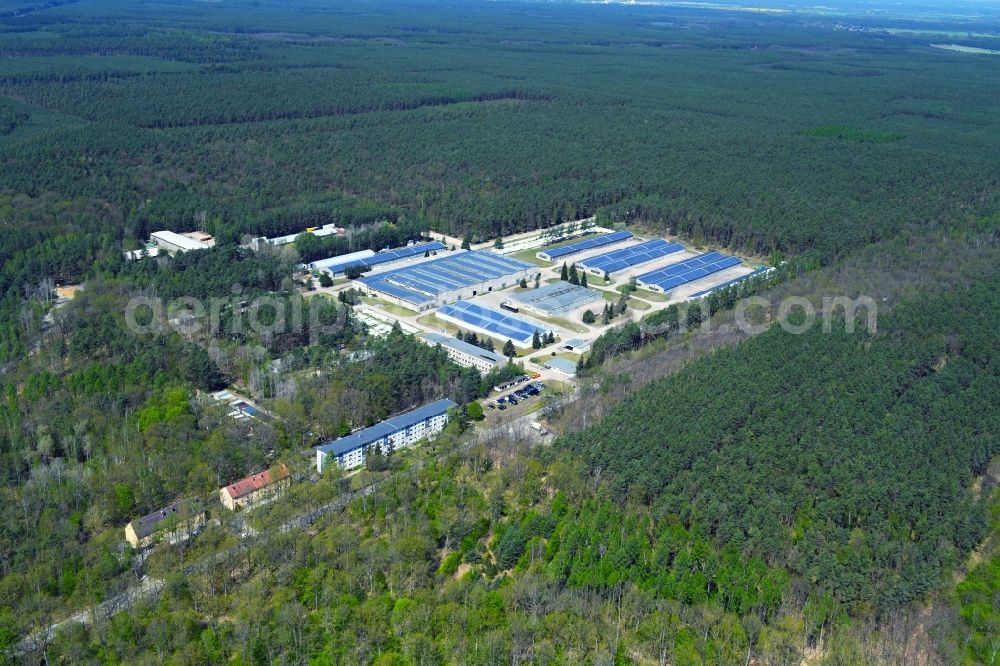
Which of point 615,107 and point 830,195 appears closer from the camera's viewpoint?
point 830,195

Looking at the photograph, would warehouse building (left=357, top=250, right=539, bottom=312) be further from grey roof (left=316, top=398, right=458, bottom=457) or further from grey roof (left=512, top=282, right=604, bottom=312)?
grey roof (left=316, top=398, right=458, bottom=457)

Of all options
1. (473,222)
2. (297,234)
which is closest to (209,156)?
(297,234)

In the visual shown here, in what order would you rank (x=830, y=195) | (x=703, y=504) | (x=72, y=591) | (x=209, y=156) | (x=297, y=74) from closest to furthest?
(x=72, y=591), (x=703, y=504), (x=830, y=195), (x=209, y=156), (x=297, y=74)

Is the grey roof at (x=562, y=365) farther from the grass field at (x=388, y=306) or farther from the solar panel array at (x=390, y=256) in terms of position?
the solar panel array at (x=390, y=256)

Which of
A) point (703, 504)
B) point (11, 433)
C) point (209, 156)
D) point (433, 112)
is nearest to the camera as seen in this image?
point (703, 504)

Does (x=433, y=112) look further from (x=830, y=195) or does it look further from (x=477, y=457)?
(x=477, y=457)

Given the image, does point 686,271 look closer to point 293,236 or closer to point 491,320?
point 491,320

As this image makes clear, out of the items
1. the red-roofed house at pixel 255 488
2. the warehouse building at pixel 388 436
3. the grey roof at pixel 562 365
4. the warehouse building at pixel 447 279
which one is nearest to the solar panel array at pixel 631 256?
the warehouse building at pixel 447 279

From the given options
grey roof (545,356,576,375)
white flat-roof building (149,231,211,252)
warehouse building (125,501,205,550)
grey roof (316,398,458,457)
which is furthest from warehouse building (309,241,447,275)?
warehouse building (125,501,205,550)
